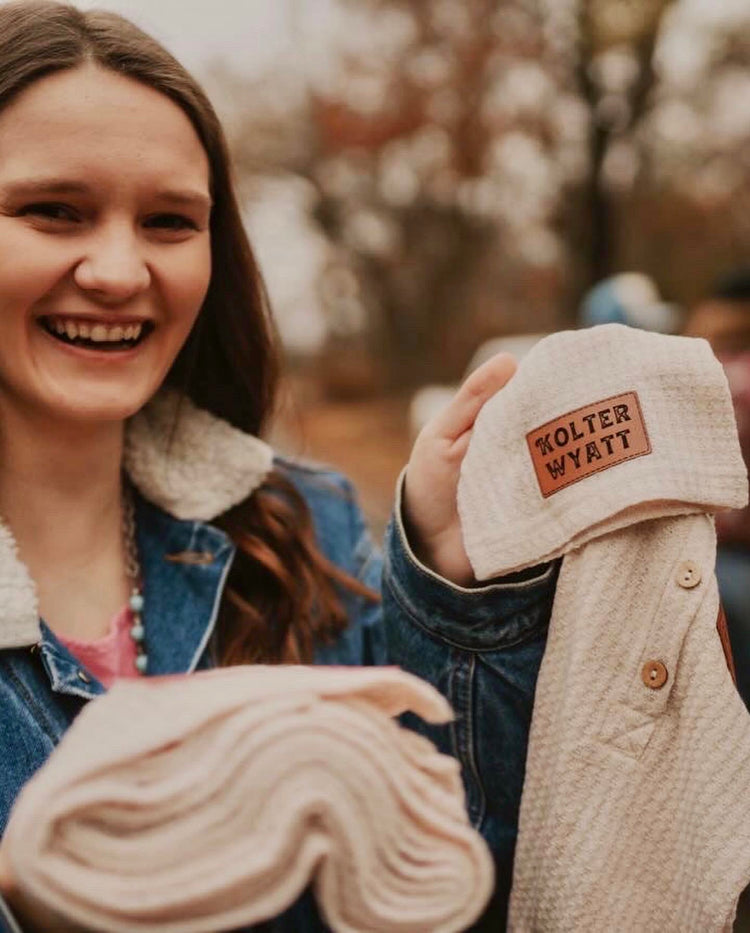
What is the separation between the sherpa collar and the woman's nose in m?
0.39

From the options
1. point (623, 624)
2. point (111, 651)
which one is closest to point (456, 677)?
point (623, 624)

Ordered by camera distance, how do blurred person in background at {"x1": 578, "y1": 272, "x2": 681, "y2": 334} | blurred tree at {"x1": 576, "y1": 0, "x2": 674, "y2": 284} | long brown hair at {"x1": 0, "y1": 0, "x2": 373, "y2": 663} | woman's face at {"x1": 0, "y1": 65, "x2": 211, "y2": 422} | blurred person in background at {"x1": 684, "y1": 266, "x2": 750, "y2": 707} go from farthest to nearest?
blurred tree at {"x1": 576, "y1": 0, "x2": 674, "y2": 284} < blurred person in background at {"x1": 578, "y1": 272, "x2": 681, "y2": 334} < blurred person in background at {"x1": 684, "y1": 266, "x2": 750, "y2": 707} < long brown hair at {"x1": 0, "y1": 0, "x2": 373, "y2": 663} < woman's face at {"x1": 0, "y1": 65, "x2": 211, "y2": 422}

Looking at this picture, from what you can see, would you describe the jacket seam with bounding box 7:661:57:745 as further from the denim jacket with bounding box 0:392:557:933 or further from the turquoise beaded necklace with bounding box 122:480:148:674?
the turquoise beaded necklace with bounding box 122:480:148:674

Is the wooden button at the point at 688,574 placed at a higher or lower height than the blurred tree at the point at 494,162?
lower

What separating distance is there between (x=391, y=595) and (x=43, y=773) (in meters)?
0.63

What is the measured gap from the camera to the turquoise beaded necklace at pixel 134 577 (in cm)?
149

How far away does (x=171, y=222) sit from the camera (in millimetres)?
1369

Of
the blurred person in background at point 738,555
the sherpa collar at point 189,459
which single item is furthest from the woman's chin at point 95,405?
the blurred person in background at point 738,555

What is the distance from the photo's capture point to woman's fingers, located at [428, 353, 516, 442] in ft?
4.27

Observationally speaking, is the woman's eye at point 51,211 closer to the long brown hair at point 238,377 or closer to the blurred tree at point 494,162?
the long brown hair at point 238,377

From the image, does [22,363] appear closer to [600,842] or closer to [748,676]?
[600,842]

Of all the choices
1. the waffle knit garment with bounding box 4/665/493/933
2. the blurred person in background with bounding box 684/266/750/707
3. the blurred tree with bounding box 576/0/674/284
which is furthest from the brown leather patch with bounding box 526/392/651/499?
the blurred tree with bounding box 576/0/674/284

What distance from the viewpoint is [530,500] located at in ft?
4.04

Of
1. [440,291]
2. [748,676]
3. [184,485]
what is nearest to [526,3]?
[440,291]
